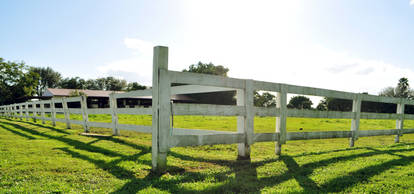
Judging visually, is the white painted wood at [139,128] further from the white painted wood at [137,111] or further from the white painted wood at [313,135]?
the white painted wood at [313,135]

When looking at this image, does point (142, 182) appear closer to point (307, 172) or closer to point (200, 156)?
point (200, 156)

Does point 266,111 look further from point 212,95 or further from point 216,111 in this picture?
point 212,95

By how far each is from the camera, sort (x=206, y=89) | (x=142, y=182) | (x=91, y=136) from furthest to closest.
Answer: (x=91, y=136) < (x=206, y=89) < (x=142, y=182)

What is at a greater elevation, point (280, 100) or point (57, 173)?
point (280, 100)

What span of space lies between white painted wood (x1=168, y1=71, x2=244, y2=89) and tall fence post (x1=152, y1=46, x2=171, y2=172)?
16 centimetres

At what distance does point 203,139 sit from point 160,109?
2.99ft

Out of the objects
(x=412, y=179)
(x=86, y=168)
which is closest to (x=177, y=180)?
(x=86, y=168)

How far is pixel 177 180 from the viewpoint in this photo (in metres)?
3.17

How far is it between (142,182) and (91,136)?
4.88 m

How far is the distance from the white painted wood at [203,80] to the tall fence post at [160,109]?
16 centimetres

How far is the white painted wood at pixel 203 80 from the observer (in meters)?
3.66

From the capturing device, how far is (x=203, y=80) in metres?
3.91

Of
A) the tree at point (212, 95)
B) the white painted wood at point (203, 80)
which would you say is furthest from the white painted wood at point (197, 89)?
the tree at point (212, 95)

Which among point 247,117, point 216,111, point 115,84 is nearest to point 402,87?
point 247,117
